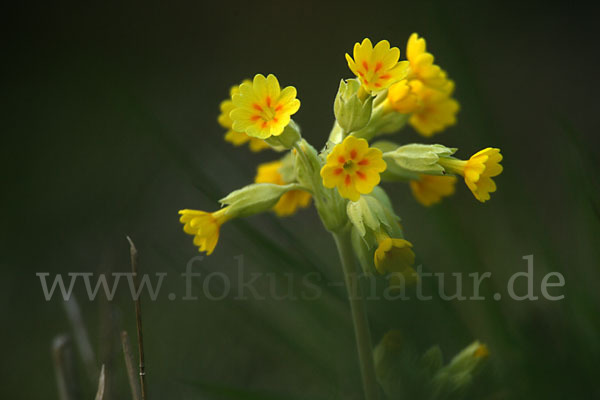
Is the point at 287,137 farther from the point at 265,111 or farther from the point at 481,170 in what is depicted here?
the point at 481,170

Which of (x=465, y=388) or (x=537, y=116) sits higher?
(x=537, y=116)

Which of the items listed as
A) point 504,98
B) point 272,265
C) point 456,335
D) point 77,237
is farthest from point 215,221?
point 504,98

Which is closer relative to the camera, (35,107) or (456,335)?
(456,335)

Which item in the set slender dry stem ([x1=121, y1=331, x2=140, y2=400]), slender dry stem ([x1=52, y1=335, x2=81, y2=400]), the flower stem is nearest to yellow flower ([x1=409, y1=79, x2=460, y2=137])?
the flower stem

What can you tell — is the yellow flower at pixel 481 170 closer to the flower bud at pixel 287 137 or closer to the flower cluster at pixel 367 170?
the flower cluster at pixel 367 170

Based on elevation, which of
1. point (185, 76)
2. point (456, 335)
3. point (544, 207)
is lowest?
point (456, 335)

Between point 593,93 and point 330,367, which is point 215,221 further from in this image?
point 593,93

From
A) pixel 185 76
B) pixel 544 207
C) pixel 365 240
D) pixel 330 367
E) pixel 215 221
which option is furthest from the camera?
pixel 185 76
